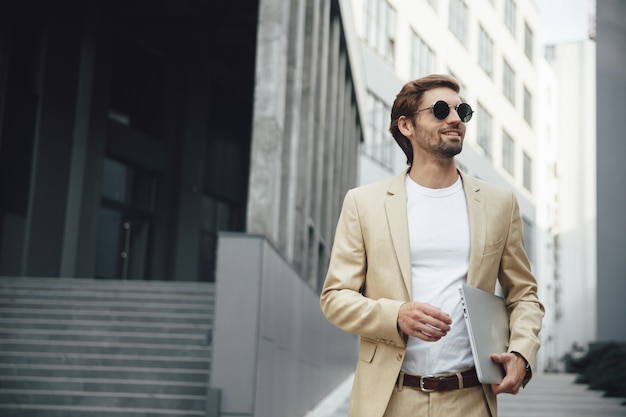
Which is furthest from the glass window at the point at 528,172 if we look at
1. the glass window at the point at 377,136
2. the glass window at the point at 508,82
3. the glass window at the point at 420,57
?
the glass window at the point at 377,136

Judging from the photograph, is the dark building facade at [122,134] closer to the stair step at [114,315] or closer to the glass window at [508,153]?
the stair step at [114,315]

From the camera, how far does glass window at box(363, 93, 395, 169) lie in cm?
3562

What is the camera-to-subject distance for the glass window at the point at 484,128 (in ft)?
155

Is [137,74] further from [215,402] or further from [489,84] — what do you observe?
→ [489,84]

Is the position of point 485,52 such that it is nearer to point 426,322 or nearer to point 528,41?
point 528,41

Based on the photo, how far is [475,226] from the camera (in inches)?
123

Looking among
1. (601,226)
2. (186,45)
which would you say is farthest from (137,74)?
(601,226)

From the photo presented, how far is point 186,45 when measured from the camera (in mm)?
27312

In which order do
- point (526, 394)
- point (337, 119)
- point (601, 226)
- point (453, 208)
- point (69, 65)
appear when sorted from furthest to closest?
point (337, 119), point (69, 65), point (601, 226), point (526, 394), point (453, 208)

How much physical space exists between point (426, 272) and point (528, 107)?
55870mm

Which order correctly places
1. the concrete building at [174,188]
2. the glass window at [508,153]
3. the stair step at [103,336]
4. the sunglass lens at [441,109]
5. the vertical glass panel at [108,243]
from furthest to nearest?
1. the glass window at [508,153]
2. the vertical glass panel at [108,243]
3. the stair step at [103,336]
4. the concrete building at [174,188]
5. the sunglass lens at [441,109]

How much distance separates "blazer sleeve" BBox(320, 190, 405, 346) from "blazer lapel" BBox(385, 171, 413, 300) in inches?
4.3

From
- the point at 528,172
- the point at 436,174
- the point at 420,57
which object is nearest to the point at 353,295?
the point at 436,174

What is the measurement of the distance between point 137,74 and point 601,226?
14635 millimetres
